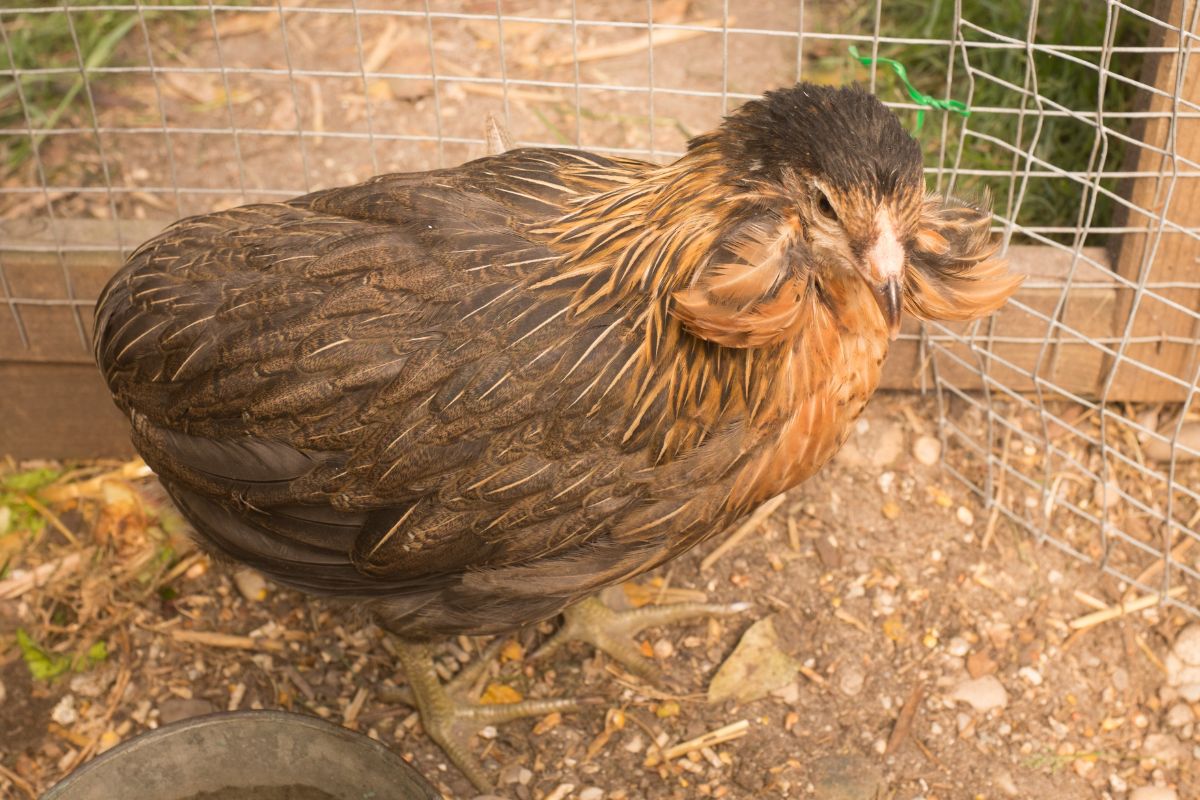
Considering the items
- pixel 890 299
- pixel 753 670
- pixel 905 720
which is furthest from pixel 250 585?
pixel 890 299

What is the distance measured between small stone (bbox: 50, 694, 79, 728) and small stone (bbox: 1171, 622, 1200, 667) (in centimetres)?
321

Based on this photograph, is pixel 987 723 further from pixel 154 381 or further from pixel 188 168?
pixel 188 168

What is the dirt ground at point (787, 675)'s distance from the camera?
333 centimetres

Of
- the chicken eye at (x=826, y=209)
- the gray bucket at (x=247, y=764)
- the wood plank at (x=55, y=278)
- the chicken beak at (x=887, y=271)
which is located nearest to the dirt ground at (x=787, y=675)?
the gray bucket at (x=247, y=764)

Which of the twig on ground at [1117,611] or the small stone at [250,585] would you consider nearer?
the twig on ground at [1117,611]

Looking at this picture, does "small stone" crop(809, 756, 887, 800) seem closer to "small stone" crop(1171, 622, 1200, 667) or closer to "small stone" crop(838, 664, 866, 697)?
"small stone" crop(838, 664, 866, 697)

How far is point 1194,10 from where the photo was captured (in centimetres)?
303

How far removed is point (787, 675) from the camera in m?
3.52

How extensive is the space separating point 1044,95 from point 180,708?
140 inches

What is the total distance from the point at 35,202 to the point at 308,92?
115 cm

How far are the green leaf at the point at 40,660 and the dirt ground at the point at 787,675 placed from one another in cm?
3

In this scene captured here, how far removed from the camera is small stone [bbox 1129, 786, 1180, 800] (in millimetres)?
3223

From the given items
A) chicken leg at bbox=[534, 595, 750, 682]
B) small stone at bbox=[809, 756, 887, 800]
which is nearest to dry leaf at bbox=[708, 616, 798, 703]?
chicken leg at bbox=[534, 595, 750, 682]

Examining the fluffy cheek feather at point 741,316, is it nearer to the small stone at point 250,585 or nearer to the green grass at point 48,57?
the small stone at point 250,585
